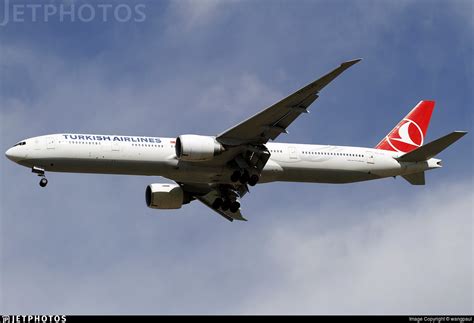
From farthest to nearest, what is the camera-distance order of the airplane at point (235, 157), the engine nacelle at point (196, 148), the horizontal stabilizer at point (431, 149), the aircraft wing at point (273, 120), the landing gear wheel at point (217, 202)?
the landing gear wheel at point (217, 202) < the horizontal stabilizer at point (431, 149) < the airplane at point (235, 157) < the engine nacelle at point (196, 148) < the aircraft wing at point (273, 120)

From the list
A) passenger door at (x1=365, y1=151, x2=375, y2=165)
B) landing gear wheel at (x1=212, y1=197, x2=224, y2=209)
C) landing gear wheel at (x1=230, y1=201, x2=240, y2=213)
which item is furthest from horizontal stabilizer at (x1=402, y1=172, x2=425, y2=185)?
landing gear wheel at (x1=212, y1=197, x2=224, y2=209)

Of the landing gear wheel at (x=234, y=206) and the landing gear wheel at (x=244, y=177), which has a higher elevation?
the landing gear wheel at (x=234, y=206)

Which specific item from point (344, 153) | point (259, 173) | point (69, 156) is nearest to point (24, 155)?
point (69, 156)

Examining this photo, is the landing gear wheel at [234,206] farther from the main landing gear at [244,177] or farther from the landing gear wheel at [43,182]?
the landing gear wheel at [43,182]

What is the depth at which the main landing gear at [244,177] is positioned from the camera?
45.6 metres

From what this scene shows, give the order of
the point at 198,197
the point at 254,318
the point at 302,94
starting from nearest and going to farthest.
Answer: the point at 254,318, the point at 302,94, the point at 198,197

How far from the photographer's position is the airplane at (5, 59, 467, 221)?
43.6m

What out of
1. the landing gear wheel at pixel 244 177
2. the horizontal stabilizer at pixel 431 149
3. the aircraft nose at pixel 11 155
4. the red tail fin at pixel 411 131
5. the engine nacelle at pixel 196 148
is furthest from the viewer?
the red tail fin at pixel 411 131

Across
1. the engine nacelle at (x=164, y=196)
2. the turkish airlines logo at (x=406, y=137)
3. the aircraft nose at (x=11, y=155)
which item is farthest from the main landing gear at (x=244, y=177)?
the aircraft nose at (x=11, y=155)

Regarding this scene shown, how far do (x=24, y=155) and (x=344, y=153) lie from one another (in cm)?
1626

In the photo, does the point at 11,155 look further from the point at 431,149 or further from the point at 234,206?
the point at 431,149

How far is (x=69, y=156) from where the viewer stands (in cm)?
4362

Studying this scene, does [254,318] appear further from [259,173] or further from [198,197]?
[198,197]

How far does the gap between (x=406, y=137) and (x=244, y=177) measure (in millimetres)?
11716
